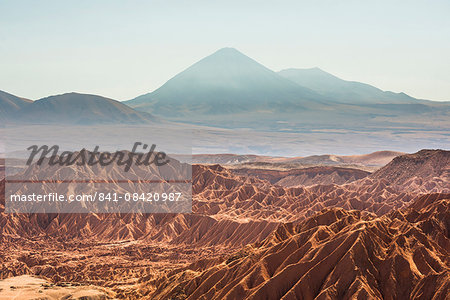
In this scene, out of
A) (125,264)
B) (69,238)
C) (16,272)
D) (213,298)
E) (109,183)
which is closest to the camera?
(213,298)


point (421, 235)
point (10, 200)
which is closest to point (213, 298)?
point (421, 235)

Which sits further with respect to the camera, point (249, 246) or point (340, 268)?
point (249, 246)

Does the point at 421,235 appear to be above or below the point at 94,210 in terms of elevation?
above

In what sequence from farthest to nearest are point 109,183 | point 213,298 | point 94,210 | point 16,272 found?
1. point 109,183
2. point 94,210
3. point 16,272
4. point 213,298

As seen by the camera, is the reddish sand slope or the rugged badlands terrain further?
the rugged badlands terrain

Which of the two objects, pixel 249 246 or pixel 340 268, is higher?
pixel 340 268

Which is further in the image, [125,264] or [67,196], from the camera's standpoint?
[67,196]

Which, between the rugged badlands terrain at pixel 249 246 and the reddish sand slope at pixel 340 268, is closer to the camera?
the reddish sand slope at pixel 340 268

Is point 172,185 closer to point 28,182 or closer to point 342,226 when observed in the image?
point 28,182
